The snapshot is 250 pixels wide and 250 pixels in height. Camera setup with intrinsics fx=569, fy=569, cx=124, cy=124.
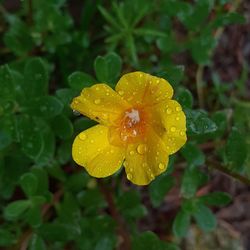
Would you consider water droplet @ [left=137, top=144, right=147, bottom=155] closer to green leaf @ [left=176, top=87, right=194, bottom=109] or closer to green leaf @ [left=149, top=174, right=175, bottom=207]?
green leaf @ [left=176, top=87, right=194, bottom=109]

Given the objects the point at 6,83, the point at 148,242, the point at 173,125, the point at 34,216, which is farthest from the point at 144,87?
the point at 34,216

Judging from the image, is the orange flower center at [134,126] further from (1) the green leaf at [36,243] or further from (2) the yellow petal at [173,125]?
(1) the green leaf at [36,243]

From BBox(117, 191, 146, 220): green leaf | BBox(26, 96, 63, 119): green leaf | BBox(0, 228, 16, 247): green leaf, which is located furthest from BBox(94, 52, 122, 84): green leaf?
BBox(0, 228, 16, 247): green leaf

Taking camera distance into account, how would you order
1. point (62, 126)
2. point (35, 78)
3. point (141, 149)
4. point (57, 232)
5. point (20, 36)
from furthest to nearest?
point (20, 36) < point (57, 232) < point (62, 126) < point (35, 78) < point (141, 149)

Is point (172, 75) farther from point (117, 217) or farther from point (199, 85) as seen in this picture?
point (199, 85)

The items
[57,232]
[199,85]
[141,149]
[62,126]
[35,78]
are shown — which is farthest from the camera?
[199,85]

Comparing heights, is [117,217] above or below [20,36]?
below
